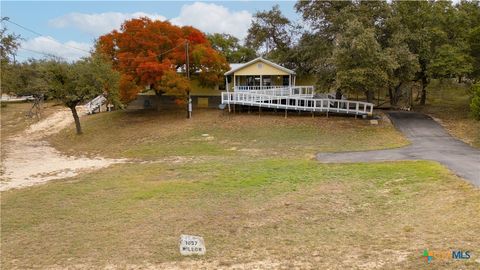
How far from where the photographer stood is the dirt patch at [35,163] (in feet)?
54.6

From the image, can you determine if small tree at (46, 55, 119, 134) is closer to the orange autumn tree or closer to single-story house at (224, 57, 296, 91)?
Result: the orange autumn tree

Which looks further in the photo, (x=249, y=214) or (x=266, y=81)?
(x=266, y=81)

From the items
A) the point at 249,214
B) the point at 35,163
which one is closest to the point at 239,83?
the point at 35,163

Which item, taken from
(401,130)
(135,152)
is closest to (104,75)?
(135,152)

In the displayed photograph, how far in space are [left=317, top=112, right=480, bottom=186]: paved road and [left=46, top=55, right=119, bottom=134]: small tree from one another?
16.3m

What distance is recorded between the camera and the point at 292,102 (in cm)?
3044

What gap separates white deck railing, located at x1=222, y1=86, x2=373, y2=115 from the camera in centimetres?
2680

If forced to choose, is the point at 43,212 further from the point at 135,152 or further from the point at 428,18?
the point at 428,18

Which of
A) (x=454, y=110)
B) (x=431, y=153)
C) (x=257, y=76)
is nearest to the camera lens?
(x=431, y=153)

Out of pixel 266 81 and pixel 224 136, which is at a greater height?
pixel 266 81

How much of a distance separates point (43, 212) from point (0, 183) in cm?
576

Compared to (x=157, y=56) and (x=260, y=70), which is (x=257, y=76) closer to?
(x=260, y=70)

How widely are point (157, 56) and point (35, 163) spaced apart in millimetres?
12714

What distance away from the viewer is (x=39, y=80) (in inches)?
1013
